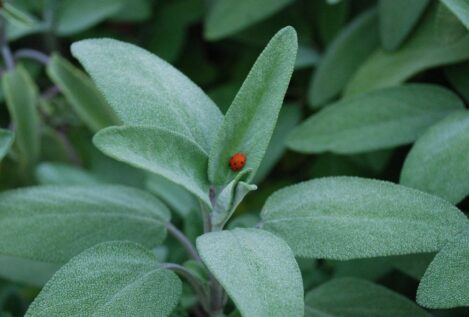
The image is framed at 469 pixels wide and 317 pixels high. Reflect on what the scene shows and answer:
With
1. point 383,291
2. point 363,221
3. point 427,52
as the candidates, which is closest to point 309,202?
point 363,221

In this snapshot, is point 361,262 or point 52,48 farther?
point 52,48

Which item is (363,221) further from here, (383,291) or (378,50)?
(378,50)

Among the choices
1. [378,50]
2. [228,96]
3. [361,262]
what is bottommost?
[361,262]

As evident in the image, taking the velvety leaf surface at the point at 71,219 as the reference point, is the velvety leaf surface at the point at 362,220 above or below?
above

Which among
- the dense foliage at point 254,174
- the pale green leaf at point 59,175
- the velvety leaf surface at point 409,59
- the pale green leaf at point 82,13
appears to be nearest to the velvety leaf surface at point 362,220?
the dense foliage at point 254,174

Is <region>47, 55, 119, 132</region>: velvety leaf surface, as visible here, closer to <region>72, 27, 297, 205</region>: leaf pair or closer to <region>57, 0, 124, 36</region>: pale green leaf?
<region>57, 0, 124, 36</region>: pale green leaf

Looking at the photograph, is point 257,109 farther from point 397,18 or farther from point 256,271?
point 397,18

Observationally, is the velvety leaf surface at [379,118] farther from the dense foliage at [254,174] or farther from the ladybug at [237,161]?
the ladybug at [237,161]
